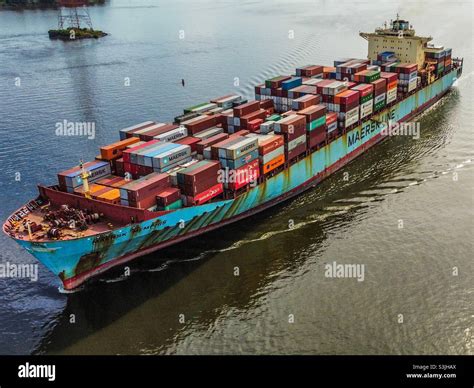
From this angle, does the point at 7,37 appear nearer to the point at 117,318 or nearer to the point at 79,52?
the point at 79,52

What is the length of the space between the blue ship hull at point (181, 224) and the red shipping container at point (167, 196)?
1.18 metres

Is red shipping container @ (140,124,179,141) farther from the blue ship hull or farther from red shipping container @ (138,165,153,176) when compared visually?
the blue ship hull

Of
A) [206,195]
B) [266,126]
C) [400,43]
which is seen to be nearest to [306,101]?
[266,126]

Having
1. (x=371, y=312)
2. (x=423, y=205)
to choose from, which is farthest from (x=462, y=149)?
(x=371, y=312)

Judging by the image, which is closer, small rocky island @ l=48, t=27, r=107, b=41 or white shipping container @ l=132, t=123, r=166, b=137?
white shipping container @ l=132, t=123, r=166, b=137

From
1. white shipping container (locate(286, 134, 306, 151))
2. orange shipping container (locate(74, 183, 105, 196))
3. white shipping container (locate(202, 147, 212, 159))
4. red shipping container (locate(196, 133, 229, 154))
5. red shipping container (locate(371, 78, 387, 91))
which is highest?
red shipping container (locate(371, 78, 387, 91))

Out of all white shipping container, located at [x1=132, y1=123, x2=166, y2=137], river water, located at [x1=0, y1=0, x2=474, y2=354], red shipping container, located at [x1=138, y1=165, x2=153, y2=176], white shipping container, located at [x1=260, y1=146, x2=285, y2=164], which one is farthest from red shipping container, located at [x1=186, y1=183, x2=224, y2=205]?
white shipping container, located at [x1=132, y1=123, x2=166, y2=137]

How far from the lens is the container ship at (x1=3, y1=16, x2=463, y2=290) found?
1379 inches

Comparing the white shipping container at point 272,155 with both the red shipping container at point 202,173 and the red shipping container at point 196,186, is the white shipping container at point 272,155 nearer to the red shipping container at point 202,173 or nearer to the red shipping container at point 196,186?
the red shipping container at point 202,173

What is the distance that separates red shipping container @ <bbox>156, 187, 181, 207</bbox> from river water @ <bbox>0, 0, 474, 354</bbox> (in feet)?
13.8

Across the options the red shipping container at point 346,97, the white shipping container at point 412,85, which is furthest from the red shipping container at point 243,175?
the white shipping container at point 412,85

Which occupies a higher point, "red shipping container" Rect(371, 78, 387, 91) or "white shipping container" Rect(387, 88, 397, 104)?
"red shipping container" Rect(371, 78, 387, 91)

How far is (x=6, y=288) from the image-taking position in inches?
1377

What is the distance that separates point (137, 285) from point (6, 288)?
30.7 ft
